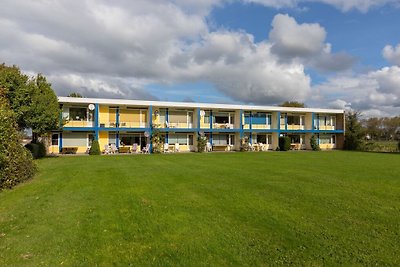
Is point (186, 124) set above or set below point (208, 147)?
above

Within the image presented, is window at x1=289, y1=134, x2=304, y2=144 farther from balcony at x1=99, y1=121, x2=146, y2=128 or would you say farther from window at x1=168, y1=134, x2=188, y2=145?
balcony at x1=99, y1=121, x2=146, y2=128

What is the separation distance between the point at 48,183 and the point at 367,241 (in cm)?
1147

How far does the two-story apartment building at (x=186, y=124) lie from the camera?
109 feet

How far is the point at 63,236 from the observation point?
6234 millimetres

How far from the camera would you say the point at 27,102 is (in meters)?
22.0

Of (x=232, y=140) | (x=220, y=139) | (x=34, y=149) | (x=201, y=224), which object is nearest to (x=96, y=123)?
(x=34, y=149)

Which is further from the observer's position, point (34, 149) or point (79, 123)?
point (79, 123)

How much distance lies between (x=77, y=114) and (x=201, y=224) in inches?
1189

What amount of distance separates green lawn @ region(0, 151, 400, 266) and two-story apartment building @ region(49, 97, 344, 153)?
2211cm

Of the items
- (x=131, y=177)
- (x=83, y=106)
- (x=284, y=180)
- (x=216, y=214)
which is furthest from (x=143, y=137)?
(x=216, y=214)

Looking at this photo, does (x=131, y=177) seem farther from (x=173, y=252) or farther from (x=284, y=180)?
(x=173, y=252)

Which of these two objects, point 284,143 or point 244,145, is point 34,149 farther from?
point 284,143

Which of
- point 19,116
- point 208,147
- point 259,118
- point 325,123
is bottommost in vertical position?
point 208,147

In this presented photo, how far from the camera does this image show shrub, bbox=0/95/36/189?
1116 cm
